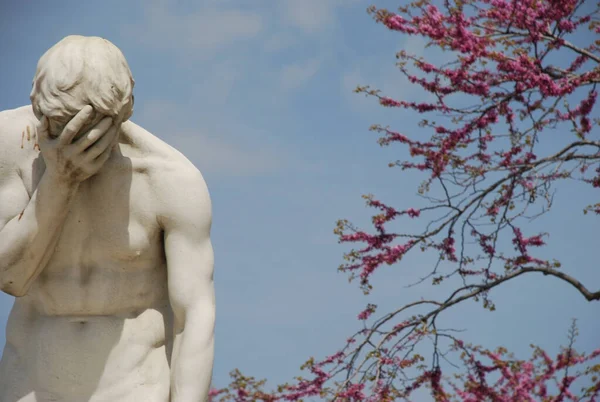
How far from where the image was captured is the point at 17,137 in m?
3.14

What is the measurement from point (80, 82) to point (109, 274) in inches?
27.5

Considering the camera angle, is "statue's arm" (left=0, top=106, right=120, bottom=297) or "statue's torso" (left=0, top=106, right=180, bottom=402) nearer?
"statue's arm" (left=0, top=106, right=120, bottom=297)

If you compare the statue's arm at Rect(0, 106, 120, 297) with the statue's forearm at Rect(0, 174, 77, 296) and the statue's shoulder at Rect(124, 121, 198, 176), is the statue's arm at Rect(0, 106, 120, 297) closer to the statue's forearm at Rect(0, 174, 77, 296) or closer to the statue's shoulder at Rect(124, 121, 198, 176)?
the statue's forearm at Rect(0, 174, 77, 296)

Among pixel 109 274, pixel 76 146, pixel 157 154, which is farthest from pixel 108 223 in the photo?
pixel 76 146

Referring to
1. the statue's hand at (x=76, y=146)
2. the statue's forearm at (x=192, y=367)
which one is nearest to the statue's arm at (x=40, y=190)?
the statue's hand at (x=76, y=146)

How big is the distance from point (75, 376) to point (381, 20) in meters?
5.74

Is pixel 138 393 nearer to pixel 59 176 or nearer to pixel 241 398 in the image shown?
pixel 59 176

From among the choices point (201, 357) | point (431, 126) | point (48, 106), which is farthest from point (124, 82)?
point (431, 126)

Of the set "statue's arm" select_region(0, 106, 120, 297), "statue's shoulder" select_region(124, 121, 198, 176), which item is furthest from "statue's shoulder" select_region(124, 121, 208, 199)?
"statue's arm" select_region(0, 106, 120, 297)

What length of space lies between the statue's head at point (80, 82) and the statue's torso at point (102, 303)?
316 mm

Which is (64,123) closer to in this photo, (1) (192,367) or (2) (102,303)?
(2) (102,303)

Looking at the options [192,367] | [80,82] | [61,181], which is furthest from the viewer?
[192,367]

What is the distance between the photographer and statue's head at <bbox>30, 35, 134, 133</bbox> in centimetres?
285

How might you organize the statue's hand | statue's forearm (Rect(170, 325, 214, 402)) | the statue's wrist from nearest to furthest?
Result: the statue's hand
the statue's wrist
statue's forearm (Rect(170, 325, 214, 402))
